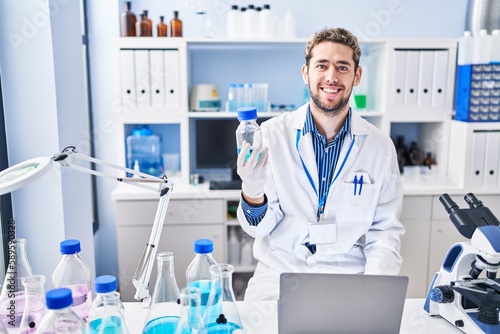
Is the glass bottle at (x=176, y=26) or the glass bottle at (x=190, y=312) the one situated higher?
the glass bottle at (x=176, y=26)

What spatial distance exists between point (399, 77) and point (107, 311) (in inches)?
98.3

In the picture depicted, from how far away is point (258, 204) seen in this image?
1.69m

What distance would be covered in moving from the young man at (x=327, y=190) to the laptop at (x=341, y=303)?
2.15 ft

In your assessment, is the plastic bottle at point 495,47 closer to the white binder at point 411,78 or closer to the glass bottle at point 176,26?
the white binder at point 411,78

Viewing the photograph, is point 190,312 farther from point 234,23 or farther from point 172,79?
point 234,23

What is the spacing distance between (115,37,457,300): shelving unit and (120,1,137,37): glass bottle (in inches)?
3.8

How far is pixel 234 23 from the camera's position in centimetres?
295

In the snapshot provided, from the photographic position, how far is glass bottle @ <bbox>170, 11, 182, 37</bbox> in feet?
9.57

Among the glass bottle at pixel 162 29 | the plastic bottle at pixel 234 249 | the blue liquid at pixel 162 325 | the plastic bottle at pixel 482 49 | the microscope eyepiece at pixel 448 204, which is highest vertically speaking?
the glass bottle at pixel 162 29

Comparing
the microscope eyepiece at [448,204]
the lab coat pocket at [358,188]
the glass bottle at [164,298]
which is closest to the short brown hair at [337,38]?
the lab coat pocket at [358,188]

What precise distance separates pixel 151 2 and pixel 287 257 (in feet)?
7.13

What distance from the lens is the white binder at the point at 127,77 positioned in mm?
2814

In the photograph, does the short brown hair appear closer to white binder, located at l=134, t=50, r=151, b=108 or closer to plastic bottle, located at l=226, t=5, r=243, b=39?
plastic bottle, located at l=226, t=5, r=243, b=39

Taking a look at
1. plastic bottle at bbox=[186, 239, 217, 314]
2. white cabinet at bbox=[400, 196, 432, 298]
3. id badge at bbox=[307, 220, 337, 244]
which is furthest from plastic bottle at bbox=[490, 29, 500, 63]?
plastic bottle at bbox=[186, 239, 217, 314]
